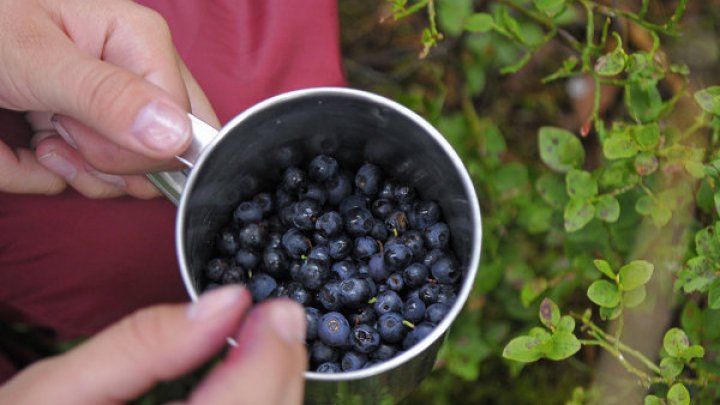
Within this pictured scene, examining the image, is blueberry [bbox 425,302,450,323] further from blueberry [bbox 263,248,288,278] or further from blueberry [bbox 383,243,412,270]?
blueberry [bbox 263,248,288,278]

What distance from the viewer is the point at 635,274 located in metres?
0.91

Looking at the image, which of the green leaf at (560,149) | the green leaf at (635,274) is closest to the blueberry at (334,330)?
the green leaf at (635,274)

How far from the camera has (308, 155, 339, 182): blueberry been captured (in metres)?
0.90

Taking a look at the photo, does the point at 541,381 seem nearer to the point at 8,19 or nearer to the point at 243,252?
the point at 243,252

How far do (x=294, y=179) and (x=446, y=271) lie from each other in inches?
8.7

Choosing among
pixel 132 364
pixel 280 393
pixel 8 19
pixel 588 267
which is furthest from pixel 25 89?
pixel 588 267

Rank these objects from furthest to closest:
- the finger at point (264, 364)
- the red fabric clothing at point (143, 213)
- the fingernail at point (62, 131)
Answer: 1. the red fabric clothing at point (143, 213)
2. the fingernail at point (62, 131)
3. the finger at point (264, 364)

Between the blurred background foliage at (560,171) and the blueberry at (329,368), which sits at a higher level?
the blueberry at (329,368)

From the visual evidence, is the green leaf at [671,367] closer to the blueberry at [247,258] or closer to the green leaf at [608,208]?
the green leaf at [608,208]

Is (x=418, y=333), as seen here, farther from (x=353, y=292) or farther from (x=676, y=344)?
(x=676, y=344)

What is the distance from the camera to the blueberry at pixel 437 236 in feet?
2.87

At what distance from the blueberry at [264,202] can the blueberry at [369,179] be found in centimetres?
11

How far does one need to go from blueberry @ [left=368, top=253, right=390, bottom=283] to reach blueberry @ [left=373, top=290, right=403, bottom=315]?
0.03 m

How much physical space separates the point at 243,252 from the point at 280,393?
292 mm
